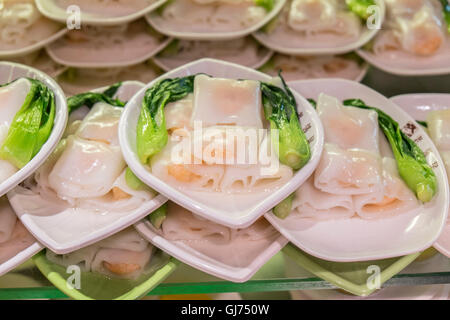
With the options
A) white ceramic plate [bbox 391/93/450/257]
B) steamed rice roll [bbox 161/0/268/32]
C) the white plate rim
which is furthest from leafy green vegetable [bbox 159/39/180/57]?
the white plate rim

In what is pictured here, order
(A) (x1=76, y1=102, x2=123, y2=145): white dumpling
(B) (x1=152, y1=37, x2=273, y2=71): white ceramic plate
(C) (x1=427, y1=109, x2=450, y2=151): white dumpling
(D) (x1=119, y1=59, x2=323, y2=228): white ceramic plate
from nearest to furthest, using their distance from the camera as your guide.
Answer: (D) (x1=119, y1=59, x2=323, y2=228): white ceramic plate < (A) (x1=76, y1=102, x2=123, y2=145): white dumpling < (C) (x1=427, y1=109, x2=450, y2=151): white dumpling < (B) (x1=152, y1=37, x2=273, y2=71): white ceramic plate

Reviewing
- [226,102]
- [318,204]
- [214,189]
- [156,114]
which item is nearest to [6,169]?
[156,114]

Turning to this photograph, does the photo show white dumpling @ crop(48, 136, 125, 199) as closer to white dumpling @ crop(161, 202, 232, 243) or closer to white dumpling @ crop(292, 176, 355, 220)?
white dumpling @ crop(161, 202, 232, 243)

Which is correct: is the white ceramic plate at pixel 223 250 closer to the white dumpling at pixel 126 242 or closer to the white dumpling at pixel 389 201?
the white dumpling at pixel 126 242

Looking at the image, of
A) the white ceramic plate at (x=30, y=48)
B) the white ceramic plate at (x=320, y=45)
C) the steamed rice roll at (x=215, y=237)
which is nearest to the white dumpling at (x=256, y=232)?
the steamed rice roll at (x=215, y=237)

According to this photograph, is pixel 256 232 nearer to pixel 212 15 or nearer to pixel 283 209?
pixel 283 209
